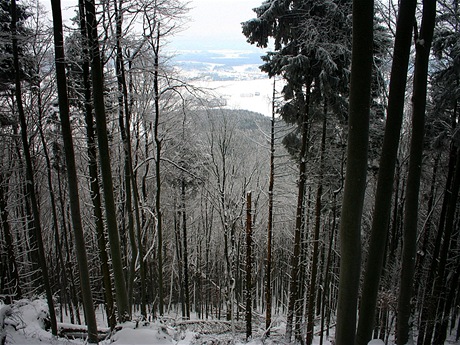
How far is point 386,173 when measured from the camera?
378 cm

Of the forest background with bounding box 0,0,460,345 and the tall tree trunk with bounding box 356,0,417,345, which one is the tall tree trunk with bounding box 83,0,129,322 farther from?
the tall tree trunk with bounding box 356,0,417,345

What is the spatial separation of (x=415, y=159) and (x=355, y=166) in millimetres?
1983

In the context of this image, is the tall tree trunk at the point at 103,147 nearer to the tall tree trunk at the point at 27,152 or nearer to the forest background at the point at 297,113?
the forest background at the point at 297,113

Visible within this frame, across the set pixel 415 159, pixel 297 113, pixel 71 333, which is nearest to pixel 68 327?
pixel 71 333

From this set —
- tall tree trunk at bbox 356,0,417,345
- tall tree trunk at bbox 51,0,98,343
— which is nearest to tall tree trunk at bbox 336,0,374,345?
tall tree trunk at bbox 356,0,417,345

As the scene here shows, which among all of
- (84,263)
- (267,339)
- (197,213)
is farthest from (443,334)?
(197,213)

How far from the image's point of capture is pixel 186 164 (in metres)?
14.2

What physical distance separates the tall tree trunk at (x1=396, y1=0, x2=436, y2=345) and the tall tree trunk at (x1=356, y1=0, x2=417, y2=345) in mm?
762

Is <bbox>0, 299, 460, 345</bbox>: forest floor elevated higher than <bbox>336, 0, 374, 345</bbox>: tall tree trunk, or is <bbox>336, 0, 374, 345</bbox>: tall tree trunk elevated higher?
<bbox>336, 0, 374, 345</bbox>: tall tree trunk

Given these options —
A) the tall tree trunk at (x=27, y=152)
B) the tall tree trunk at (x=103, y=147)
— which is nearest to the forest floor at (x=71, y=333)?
the tall tree trunk at (x=27, y=152)

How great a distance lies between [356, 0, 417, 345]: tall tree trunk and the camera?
3.71 meters

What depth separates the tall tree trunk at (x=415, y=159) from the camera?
426cm

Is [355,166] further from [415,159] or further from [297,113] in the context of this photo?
[297,113]

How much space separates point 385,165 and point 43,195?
61.5ft
